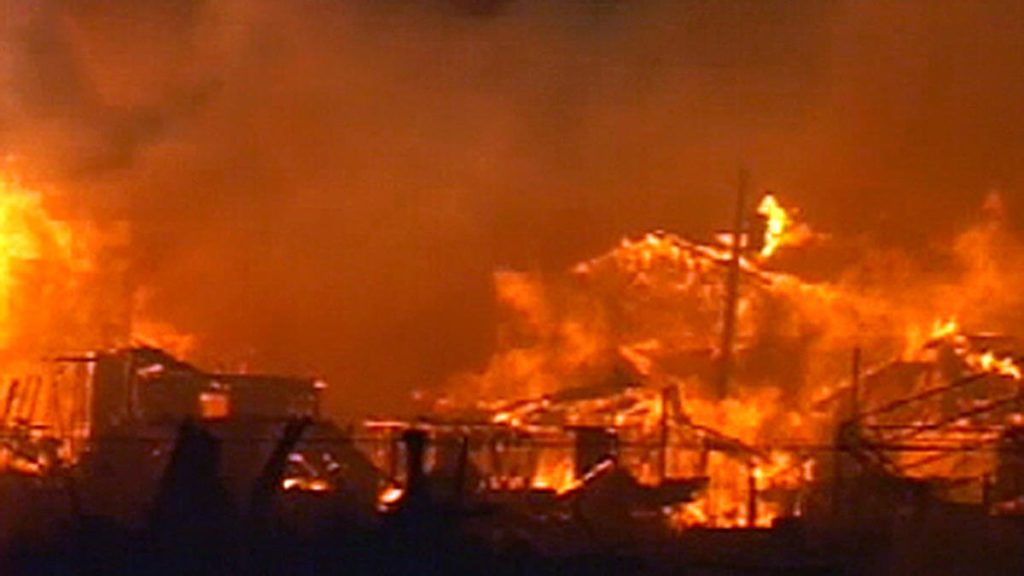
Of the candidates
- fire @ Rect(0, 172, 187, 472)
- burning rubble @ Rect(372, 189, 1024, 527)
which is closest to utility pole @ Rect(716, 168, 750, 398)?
burning rubble @ Rect(372, 189, 1024, 527)

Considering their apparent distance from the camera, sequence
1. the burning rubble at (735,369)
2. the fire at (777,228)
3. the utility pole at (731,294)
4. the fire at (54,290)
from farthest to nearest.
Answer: the fire at (777,228), the utility pole at (731,294), the fire at (54,290), the burning rubble at (735,369)

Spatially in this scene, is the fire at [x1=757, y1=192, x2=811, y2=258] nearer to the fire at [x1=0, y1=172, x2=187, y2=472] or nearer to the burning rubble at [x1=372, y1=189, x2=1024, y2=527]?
the burning rubble at [x1=372, y1=189, x2=1024, y2=527]

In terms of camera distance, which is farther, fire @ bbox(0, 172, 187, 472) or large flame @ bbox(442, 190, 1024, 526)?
fire @ bbox(0, 172, 187, 472)

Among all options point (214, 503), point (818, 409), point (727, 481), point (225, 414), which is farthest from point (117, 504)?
point (818, 409)

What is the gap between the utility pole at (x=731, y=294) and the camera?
7231 cm

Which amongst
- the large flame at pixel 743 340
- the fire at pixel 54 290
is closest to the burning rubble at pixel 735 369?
the large flame at pixel 743 340

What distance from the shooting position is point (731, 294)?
7488 centimetres

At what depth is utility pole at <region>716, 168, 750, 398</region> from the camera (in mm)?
72312

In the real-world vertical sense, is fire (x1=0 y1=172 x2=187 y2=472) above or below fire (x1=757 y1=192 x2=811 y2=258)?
below

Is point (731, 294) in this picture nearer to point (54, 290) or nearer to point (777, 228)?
point (777, 228)

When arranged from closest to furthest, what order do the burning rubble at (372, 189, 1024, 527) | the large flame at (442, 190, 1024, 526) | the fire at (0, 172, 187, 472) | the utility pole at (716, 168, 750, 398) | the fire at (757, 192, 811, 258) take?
the burning rubble at (372, 189, 1024, 527) → the large flame at (442, 190, 1024, 526) → the fire at (0, 172, 187, 472) → the utility pole at (716, 168, 750, 398) → the fire at (757, 192, 811, 258)

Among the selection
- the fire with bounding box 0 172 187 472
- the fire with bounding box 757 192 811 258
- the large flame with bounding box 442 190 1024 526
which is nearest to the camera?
the large flame with bounding box 442 190 1024 526

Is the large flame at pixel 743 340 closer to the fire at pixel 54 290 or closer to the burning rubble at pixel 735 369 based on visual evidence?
the burning rubble at pixel 735 369

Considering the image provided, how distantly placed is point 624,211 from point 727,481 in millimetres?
20857
